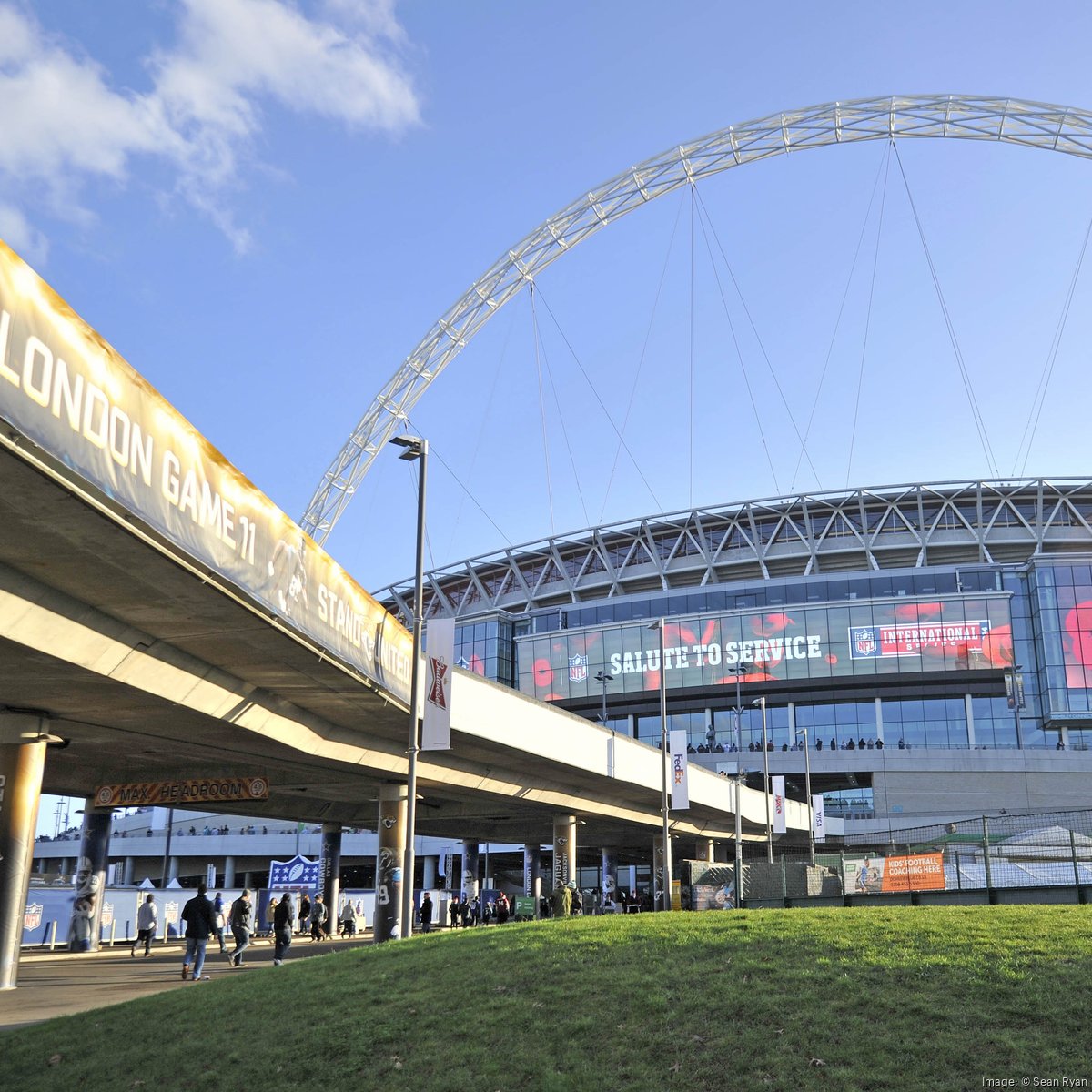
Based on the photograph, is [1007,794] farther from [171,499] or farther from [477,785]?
[171,499]

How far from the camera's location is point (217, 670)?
21219mm

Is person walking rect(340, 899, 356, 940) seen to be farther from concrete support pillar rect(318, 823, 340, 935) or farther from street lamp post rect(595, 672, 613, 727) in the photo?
street lamp post rect(595, 672, 613, 727)

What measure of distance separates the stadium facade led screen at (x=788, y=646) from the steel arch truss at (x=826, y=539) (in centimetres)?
716

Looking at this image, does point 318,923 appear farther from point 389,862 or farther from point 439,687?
point 439,687

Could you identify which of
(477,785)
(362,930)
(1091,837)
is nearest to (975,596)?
(362,930)

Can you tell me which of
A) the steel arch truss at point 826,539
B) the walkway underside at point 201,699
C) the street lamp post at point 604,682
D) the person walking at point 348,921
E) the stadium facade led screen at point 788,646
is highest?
the steel arch truss at point 826,539

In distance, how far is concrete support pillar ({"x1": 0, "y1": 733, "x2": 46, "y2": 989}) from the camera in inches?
833

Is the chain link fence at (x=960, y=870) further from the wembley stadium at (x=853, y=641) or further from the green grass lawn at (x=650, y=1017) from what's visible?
the wembley stadium at (x=853, y=641)

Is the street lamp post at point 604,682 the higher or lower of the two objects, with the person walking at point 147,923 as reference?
higher

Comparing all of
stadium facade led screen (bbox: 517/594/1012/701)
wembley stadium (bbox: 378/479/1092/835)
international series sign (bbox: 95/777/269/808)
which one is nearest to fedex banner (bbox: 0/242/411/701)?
international series sign (bbox: 95/777/269/808)

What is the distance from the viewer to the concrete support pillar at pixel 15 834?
69.4 feet

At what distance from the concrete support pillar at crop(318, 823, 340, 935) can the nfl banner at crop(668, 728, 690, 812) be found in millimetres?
16427

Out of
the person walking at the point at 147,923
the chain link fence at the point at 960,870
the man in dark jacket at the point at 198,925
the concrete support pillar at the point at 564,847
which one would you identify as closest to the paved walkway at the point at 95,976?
the person walking at the point at 147,923

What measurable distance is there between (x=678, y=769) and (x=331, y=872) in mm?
17756
